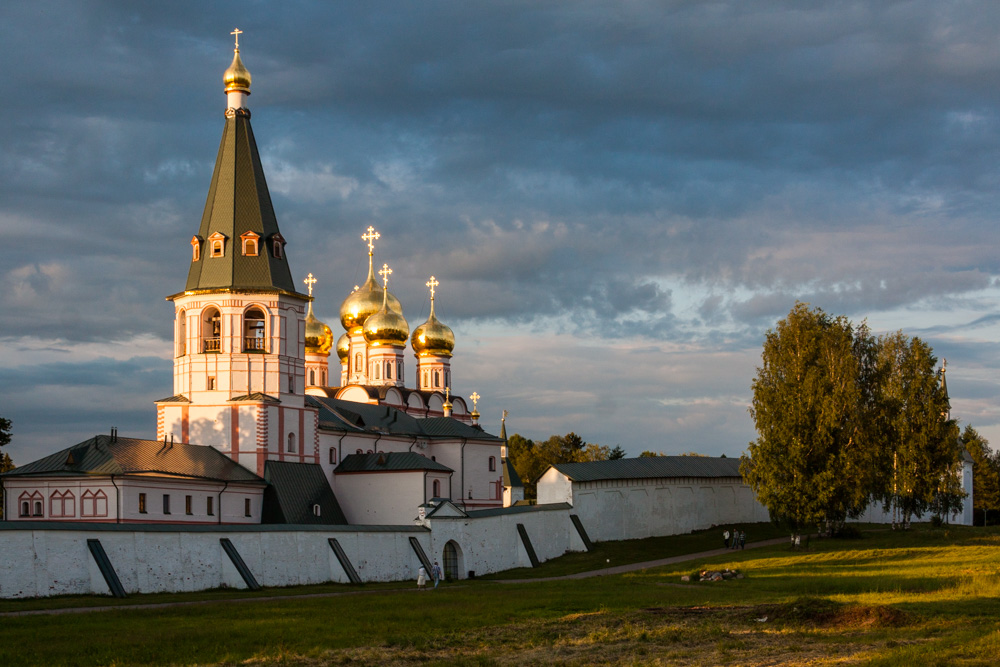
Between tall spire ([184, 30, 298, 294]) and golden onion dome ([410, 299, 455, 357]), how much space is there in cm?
2716

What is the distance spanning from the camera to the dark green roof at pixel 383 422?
54.4 metres

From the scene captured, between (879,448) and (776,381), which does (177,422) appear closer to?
(776,381)

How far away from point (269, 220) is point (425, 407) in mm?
26044

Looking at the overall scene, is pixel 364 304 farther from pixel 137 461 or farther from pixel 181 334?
pixel 137 461

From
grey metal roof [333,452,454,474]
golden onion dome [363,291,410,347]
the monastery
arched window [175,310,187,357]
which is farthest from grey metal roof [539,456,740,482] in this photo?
golden onion dome [363,291,410,347]

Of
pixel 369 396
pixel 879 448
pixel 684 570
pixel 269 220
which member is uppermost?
pixel 269 220

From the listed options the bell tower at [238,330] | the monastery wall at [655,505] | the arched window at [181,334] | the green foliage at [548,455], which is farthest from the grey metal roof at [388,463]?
the green foliage at [548,455]

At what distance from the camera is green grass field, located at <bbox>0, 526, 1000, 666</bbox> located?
61.3 feet

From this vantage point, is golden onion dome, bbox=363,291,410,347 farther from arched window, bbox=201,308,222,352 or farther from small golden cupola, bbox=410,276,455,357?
arched window, bbox=201,308,222,352

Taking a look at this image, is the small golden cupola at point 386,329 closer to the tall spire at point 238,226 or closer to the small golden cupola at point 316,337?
the small golden cupola at point 316,337

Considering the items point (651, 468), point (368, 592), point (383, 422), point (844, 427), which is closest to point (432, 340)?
point (383, 422)

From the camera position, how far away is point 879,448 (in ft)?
153

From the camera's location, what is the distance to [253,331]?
48.2m

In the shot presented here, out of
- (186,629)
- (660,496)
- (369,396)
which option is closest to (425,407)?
(369,396)
